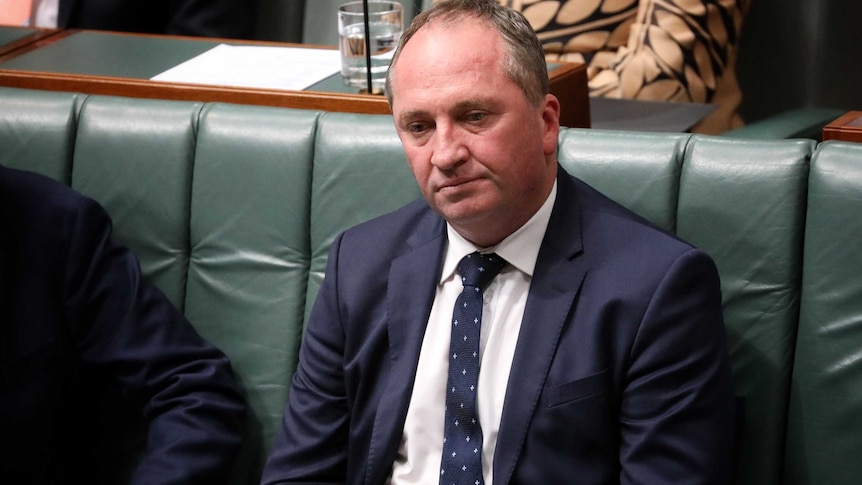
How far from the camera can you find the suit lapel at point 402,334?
1.61 meters

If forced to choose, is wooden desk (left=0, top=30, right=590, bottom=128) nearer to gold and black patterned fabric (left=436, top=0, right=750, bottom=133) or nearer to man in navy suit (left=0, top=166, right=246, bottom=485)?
man in navy suit (left=0, top=166, right=246, bottom=485)

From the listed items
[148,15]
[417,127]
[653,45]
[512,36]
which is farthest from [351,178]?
[148,15]

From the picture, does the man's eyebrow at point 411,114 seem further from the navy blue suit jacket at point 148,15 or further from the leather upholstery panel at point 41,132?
the navy blue suit jacket at point 148,15

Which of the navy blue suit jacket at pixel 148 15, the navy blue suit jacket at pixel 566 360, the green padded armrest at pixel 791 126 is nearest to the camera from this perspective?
the navy blue suit jacket at pixel 566 360

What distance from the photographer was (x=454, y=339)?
5.17 feet

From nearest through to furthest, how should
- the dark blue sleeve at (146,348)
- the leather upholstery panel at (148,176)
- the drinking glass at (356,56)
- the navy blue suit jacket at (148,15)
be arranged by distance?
the dark blue sleeve at (146,348) < the leather upholstery panel at (148,176) < the drinking glass at (356,56) < the navy blue suit jacket at (148,15)

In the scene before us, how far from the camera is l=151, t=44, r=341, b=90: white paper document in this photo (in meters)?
2.16

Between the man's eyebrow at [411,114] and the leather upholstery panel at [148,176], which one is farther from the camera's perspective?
the leather upholstery panel at [148,176]

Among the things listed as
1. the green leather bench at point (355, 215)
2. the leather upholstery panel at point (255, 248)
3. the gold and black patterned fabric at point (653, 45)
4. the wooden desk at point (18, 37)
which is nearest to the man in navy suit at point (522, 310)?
the green leather bench at point (355, 215)

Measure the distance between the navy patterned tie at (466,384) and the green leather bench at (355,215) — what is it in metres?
0.26

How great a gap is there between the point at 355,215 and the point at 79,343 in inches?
18.7

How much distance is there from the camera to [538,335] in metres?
1.53

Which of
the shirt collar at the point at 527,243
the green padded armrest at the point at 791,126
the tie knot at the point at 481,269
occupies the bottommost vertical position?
the tie knot at the point at 481,269

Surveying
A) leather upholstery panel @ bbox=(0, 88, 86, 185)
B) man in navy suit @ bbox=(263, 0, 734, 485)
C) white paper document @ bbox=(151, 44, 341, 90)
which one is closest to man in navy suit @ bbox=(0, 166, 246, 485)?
leather upholstery panel @ bbox=(0, 88, 86, 185)
